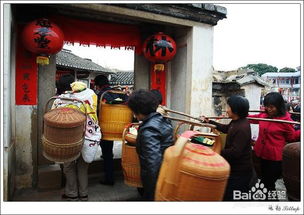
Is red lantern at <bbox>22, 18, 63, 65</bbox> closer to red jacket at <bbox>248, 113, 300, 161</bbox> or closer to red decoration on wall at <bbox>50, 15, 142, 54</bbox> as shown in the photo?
red decoration on wall at <bbox>50, 15, 142, 54</bbox>

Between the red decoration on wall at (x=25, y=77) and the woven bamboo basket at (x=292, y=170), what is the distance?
14.0 ft

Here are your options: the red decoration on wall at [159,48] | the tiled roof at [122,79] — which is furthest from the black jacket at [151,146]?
the tiled roof at [122,79]

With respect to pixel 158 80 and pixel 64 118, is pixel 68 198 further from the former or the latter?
pixel 158 80

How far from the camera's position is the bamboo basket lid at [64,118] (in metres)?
3.36

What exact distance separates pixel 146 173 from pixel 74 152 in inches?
57.9

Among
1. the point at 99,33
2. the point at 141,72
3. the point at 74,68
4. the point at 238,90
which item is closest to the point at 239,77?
the point at 238,90

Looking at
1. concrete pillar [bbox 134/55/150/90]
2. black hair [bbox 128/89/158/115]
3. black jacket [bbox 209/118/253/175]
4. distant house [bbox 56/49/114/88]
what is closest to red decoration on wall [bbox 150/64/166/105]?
concrete pillar [bbox 134/55/150/90]

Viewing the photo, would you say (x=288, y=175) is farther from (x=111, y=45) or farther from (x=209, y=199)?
(x=111, y=45)

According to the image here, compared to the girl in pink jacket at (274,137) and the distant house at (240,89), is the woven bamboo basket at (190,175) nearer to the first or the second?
the girl in pink jacket at (274,137)

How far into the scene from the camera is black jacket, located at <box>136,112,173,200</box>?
101 inches

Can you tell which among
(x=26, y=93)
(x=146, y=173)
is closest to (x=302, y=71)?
(x=146, y=173)

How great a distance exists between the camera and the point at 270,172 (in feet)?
12.6

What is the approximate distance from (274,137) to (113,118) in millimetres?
2714

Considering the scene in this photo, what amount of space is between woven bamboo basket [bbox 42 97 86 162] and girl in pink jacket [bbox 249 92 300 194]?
276 centimetres
